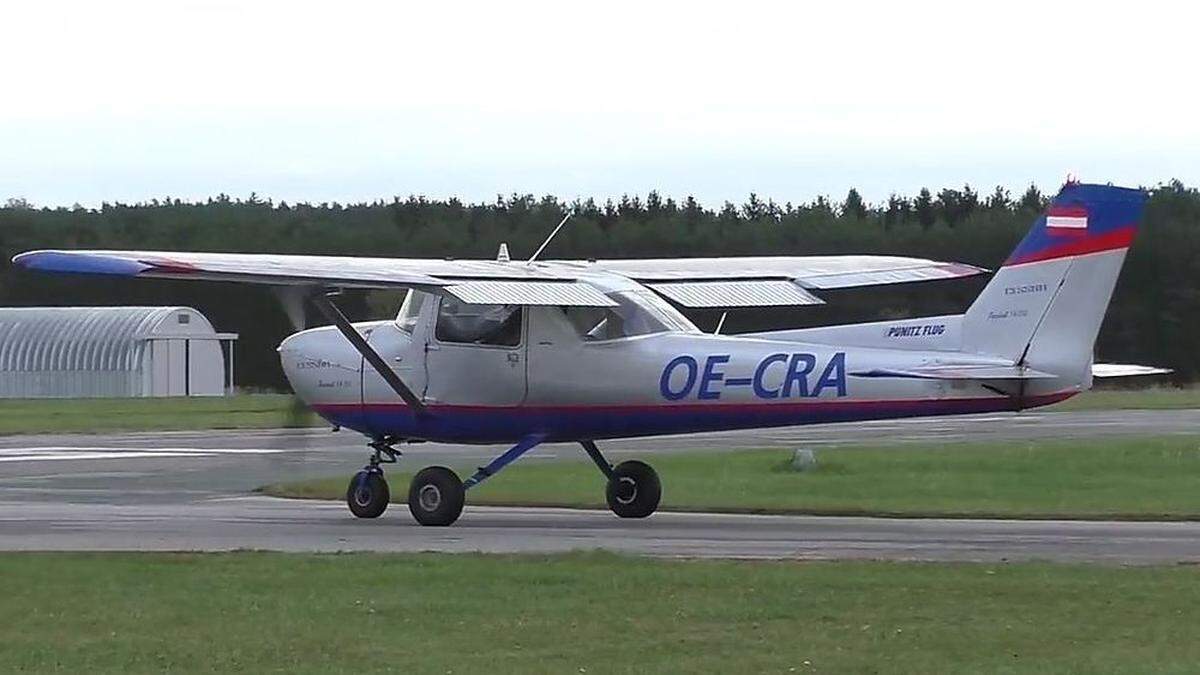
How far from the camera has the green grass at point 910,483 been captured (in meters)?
23.6

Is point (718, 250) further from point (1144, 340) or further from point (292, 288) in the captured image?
point (292, 288)

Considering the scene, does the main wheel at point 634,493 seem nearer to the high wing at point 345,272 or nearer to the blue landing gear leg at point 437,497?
the blue landing gear leg at point 437,497

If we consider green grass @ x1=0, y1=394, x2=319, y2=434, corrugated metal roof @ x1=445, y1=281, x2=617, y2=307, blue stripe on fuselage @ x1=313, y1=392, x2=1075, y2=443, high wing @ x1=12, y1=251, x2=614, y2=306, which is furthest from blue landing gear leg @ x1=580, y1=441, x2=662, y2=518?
green grass @ x1=0, y1=394, x2=319, y2=434

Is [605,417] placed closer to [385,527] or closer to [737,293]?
[385,527]

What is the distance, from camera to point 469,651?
11.8m

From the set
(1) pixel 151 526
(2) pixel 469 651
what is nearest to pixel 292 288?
(1) pixel 151 526

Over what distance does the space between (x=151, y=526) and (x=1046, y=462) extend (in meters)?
13.4

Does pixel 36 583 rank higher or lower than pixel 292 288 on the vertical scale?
lower

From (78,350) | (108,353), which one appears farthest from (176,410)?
(78,350)

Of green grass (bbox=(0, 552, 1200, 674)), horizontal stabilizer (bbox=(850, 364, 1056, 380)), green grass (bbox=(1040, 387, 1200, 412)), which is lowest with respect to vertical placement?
green grass (bbox=(1040, 387, 1200, 412))

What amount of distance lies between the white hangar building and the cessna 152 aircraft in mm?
49558

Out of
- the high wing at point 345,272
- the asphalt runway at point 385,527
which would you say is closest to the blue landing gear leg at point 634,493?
the asphalt runway at point 385,527

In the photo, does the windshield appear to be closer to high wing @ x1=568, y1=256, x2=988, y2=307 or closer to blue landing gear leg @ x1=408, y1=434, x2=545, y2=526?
high wing @ x1=568, y1=256, x2=988, y2=307

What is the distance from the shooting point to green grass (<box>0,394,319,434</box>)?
49188 millimetres
